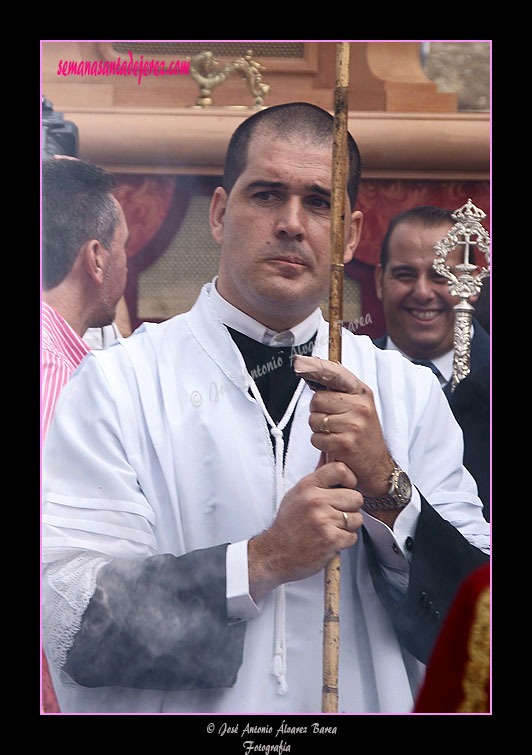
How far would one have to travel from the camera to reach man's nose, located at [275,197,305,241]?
3531 millimetres

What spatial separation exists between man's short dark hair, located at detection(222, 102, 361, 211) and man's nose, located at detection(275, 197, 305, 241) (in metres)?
0.19

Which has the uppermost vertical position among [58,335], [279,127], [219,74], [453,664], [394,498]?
[219,74]

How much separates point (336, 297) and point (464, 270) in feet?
1.75

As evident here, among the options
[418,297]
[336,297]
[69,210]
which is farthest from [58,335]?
[418,297]

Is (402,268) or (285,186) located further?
(402,268)

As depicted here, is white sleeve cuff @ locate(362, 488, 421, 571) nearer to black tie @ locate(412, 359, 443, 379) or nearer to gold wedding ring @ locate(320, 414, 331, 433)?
gold wedding ring @ locate(320, 414, 331, 433)

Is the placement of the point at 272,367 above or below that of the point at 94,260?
below

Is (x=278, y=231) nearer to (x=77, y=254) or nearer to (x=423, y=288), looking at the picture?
(x=423, y=288)

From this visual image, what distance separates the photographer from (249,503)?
3.47m

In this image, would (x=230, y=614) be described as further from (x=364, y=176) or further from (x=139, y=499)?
(x=364, y=176)

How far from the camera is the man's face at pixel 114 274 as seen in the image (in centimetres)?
366

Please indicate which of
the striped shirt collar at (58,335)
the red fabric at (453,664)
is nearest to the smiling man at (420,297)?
the striped shirt collar at (58,335)

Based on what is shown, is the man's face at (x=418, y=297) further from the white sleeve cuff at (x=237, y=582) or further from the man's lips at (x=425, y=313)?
the white sleeve cuff at (x=237, y=582)

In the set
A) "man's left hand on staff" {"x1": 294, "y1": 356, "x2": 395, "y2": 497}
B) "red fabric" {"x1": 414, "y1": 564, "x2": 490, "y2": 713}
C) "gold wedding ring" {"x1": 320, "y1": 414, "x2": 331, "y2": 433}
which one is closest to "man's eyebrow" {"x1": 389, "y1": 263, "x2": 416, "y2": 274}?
"man's left hand on staff" {"x1": 294, "y1": 356, "x2": 395, "y2": 497}
